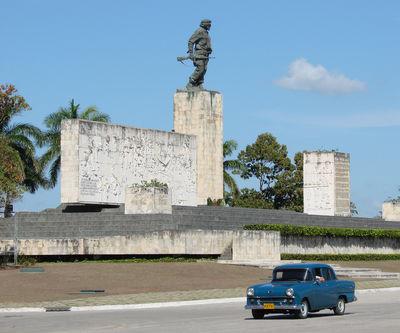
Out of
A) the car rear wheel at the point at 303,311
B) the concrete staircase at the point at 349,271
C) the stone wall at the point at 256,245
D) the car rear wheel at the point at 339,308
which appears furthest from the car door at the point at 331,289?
the stone wall at the point at 256,245

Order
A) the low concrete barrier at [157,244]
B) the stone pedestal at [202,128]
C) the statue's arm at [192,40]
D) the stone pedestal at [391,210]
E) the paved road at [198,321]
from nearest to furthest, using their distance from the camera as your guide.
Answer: the paved road at [198,321] < the low concrete barrier at [157,244] < the stone pedestal at [202,128] < the statue's arm at [192,40] < the stone pedestal at [391,210]

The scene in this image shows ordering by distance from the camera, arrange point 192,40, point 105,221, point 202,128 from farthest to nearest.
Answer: point 192,40 → point 202,128 → point 105,221

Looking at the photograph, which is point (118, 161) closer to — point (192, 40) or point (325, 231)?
point (192, 40)

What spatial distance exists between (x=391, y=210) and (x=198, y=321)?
39.5m

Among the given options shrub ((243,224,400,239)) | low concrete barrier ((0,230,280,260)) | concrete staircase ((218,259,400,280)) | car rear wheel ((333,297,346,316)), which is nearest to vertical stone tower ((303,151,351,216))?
shrub ((243,224,400,239))

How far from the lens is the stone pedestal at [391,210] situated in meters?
57.8

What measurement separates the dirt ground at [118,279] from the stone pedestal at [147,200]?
12.4ft

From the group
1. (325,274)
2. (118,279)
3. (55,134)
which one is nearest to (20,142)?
(55,134)

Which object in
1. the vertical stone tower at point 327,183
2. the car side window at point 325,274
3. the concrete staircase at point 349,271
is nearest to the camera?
the car side window at point 325,274

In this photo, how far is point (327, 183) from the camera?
55812mm

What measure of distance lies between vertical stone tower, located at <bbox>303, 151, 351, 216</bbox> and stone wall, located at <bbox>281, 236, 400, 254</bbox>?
593 cm

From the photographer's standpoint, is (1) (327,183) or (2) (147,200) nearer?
(2) (147,200)

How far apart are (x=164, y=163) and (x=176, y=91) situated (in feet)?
16.3

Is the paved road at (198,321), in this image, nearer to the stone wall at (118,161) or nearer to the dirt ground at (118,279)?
the dirt ground at (118,279)
